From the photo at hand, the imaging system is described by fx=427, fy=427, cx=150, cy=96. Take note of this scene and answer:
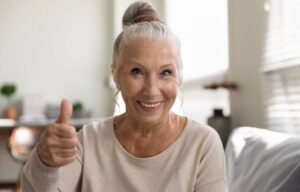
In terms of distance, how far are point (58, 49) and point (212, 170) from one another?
14.7 ft

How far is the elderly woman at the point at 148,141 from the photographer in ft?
3.57

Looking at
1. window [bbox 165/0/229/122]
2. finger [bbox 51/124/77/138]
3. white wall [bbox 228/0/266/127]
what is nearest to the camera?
finger [bbox 51/124/77/138]

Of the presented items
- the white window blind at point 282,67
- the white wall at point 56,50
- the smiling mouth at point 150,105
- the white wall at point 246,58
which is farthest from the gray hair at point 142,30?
the white wall at point 56,50

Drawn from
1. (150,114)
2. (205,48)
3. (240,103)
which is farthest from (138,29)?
(205,48)

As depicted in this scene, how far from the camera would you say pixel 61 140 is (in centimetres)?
83

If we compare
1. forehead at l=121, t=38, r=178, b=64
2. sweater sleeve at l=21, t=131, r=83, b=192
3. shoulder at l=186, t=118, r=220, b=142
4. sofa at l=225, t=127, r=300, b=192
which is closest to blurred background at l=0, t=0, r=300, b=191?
sofa at l=225, t=127, r=300, b=192

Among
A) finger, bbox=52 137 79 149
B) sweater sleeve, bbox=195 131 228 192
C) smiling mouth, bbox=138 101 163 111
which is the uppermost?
smiling mouth, bbox=138 101 163 111

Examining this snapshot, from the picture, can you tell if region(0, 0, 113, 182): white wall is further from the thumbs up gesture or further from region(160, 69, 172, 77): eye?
the thumbs up gesture

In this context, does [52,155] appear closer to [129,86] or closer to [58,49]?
[129,86]

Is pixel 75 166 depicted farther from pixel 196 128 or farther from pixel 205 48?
pixel 205 48

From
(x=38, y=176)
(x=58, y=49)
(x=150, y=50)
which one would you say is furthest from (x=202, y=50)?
(x=38, y=176)

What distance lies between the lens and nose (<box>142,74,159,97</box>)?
107 cm

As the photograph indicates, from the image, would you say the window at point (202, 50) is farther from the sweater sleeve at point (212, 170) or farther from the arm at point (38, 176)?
the arm at point (38, 176)

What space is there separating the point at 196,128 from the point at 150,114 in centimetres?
14
